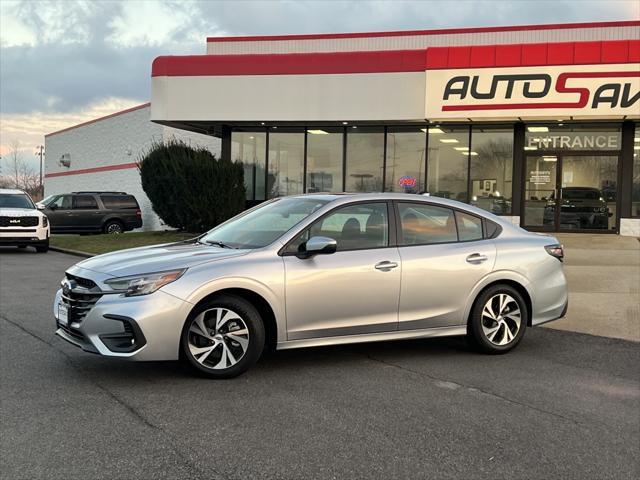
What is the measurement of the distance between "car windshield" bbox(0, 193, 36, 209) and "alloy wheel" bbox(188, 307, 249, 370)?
15.1m

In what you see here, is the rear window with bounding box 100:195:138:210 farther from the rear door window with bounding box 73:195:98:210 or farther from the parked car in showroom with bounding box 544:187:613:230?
the parked car in showroom with bounding box 544:187:613:230

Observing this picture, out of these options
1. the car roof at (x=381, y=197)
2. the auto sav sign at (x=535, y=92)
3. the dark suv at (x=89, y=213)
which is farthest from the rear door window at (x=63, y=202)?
the car roof at (x=381, y=197)

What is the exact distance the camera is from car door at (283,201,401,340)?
5.45m

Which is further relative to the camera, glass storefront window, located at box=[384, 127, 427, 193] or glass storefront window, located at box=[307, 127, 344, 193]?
glass storefront window, located at box=[307, 127, 344, 193]

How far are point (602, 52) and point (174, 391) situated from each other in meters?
15.9

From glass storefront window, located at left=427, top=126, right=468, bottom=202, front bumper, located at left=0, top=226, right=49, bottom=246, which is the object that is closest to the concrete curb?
front bumper, located at left=0, top=226, right=49, bottom=246

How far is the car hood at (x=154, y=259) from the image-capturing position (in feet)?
16.8

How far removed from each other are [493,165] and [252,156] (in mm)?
7938

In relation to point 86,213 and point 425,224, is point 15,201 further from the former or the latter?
point 425,224

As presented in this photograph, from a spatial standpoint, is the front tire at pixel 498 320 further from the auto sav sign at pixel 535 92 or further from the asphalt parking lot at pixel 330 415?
the auto sav sign at pixel 535 92

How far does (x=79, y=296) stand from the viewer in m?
5.20

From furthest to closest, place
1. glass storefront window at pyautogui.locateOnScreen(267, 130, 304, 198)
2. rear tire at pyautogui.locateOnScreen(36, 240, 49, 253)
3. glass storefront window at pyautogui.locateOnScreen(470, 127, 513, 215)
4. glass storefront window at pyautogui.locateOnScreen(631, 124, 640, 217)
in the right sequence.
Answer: glass storefront window at pyautogui.locateOnScreen(267, 130, 304, 198) < glass storefront window at pyautogui.locateOnScreen(470, 127, 513, 215) < glass storefront window at pyautogui.locateOnScreen(631, 124, 640, 217) < rear tire at pyautogui.locateOnScreen(36, 240, 49, 253)

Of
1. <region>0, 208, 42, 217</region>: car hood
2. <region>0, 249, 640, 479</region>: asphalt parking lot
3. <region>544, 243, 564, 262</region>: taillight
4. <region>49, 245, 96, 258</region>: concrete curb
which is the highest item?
<region>0, 208, 42, 217</region>: car hood

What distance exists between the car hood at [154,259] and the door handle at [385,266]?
120 centimetres
